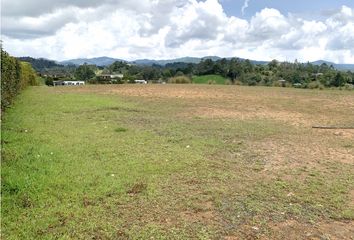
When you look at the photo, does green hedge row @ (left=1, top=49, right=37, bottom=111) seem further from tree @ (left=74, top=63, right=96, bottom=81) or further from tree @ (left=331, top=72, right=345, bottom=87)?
tree @ (left=74, top=63, right=96, bottom=81)

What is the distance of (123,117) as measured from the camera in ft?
41.0

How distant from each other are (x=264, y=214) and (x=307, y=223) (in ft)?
1.58

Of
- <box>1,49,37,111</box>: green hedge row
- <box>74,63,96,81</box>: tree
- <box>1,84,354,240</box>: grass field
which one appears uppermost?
<box>1,49,37,111</box>: green hedge row

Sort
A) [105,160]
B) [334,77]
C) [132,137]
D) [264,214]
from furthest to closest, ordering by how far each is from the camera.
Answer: [334,77]
[132,137]
[105,160]
[264,214]

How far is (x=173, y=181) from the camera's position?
18.9 ft

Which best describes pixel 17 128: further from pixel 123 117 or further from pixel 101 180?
pixel 101 180

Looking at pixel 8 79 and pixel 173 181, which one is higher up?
pixel 8 79

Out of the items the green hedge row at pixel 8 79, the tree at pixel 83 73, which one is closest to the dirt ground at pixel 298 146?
the green hedge row at pixel 8 79

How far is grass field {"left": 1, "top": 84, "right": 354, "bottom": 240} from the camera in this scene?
4.22 metres

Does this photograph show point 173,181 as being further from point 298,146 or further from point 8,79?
Result: point 8,79

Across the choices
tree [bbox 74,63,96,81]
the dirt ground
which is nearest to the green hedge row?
the dirt ground

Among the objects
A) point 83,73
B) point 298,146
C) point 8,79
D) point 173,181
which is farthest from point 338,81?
point 83,73

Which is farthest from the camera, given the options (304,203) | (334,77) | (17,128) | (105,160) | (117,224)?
(334,77)

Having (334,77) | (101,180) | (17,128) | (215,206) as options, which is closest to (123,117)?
(17,128)
